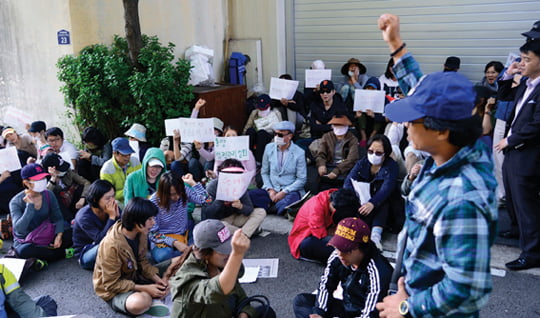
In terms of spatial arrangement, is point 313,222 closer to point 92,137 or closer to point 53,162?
point 53,162

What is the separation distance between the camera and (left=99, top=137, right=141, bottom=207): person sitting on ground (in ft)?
19.6

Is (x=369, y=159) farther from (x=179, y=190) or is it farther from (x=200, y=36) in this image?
(x=200, y=36)

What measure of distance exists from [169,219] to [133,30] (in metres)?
3.65

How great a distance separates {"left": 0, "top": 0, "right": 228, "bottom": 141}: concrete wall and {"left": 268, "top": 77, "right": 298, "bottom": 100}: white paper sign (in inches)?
72.4

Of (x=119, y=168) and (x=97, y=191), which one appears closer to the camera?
(x=97, y=191)

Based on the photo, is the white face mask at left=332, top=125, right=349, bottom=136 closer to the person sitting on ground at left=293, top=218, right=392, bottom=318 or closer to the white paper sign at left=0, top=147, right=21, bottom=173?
the person sitting on ground at left=293, top=218, right=392, bottom=318

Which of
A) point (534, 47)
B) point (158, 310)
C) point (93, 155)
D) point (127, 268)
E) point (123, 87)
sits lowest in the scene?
point (158, 310)

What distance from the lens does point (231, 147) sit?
648 centimetres

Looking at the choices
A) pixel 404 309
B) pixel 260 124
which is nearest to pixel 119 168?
pixel 260 124

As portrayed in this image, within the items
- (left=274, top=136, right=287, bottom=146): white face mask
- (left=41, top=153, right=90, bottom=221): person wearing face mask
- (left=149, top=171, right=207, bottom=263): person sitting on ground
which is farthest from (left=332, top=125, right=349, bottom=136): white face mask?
(left=41, top=153, right=90, bottom=221): person wearing face mask

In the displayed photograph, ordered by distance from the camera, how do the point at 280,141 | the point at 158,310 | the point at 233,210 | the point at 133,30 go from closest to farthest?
the point at 158,310 < the point at 233,210 < the point at 280,141 < the point at 133,30

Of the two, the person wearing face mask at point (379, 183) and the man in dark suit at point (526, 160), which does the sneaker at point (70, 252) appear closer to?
the person wearing face mask at point (379, 183)

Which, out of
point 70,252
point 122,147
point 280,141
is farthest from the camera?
point 280,141

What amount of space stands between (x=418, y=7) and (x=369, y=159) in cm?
409
